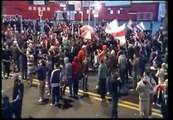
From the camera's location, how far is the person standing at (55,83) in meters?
10.0

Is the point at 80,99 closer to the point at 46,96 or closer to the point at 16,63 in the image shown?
the point at 46,96

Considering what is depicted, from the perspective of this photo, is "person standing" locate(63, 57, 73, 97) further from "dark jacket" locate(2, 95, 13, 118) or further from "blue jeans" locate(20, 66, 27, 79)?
"dark jacket" locate(2, 95, 13, 118)

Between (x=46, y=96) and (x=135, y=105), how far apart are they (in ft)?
7.33

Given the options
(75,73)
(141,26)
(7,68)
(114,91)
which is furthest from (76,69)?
(141,26)

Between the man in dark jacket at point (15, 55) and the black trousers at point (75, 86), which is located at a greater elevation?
the man in dark jacket at point (15, 55)

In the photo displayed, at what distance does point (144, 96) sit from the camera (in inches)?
363

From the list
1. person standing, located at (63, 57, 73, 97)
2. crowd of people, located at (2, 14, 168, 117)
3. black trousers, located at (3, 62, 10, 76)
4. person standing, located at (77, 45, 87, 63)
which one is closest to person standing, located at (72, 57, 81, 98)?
crowd of people, located at (2, 14, 168, 117)

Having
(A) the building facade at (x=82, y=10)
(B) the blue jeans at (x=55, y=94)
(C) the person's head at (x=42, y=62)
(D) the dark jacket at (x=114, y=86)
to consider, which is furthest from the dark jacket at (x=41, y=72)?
(D) the dark jacket at (x=114, y=86)

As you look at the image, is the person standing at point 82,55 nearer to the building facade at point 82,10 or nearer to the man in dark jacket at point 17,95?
the building facade at point 82,10

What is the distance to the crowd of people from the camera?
1000 centimetres

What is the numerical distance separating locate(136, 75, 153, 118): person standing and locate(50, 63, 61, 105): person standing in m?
2.07

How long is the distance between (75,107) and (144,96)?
1.81 m

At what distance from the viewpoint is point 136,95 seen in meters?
10.7
